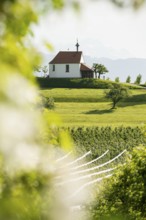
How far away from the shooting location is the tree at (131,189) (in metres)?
12.8

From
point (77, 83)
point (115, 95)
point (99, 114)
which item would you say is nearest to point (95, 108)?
point (115, 95)

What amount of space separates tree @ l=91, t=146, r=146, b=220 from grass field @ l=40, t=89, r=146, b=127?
45.9m

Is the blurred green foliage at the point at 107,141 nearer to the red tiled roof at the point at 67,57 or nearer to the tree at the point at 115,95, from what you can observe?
the tree at the point at 115,95

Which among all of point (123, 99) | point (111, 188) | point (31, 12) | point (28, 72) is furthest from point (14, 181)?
point (123, 99)

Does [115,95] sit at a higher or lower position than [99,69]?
lower

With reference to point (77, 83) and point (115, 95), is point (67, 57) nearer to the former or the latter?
point (77, 83)

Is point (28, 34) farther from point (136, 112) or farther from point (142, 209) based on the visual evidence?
point (136, 112)

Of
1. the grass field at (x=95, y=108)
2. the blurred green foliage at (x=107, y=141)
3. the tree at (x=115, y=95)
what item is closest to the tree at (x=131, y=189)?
the blurred green foliage at (x=107, y=141)

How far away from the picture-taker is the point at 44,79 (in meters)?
106

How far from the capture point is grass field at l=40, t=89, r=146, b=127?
66.6m

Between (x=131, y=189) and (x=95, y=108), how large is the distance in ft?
218

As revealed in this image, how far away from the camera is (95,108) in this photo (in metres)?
79.4

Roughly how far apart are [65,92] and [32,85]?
88.5 meters

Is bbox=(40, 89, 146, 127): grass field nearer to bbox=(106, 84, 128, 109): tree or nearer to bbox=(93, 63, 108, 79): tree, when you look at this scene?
bbox=(106, 84, 128, 109): tree
